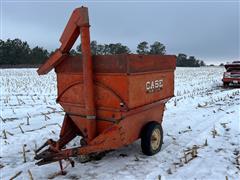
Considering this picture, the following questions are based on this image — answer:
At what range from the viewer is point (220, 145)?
18.1ft

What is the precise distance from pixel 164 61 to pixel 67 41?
198cm

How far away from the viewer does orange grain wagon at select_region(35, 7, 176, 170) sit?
4.41m

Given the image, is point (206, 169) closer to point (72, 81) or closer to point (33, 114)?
point (72, 81)

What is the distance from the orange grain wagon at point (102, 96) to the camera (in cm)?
441

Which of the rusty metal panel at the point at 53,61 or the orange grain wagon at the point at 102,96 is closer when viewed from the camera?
the orange grain wagon at the point at 102,96

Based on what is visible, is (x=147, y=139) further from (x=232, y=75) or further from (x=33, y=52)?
(x=33, y=52)

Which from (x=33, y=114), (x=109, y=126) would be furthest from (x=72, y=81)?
(x=33, y=114)

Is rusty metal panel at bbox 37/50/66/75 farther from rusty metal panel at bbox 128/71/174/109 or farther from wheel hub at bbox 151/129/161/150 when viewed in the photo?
wheel hub at bbox 151/129/161/150

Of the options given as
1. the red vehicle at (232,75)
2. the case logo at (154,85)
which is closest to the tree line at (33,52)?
the red vehicle at (232,75)

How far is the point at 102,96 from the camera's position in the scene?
4.65 meters

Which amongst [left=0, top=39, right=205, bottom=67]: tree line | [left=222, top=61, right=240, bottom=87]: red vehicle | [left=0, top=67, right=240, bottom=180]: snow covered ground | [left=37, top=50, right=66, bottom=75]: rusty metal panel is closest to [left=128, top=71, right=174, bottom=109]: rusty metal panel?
[left=0, top=67, right=240, bottom=180]: snow covered ground

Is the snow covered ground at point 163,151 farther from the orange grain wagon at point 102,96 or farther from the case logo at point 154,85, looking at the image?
the case logo at point 154,85

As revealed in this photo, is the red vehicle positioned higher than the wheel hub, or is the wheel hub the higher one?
the red vehicle

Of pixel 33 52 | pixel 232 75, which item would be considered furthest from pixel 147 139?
pixel 33 52
